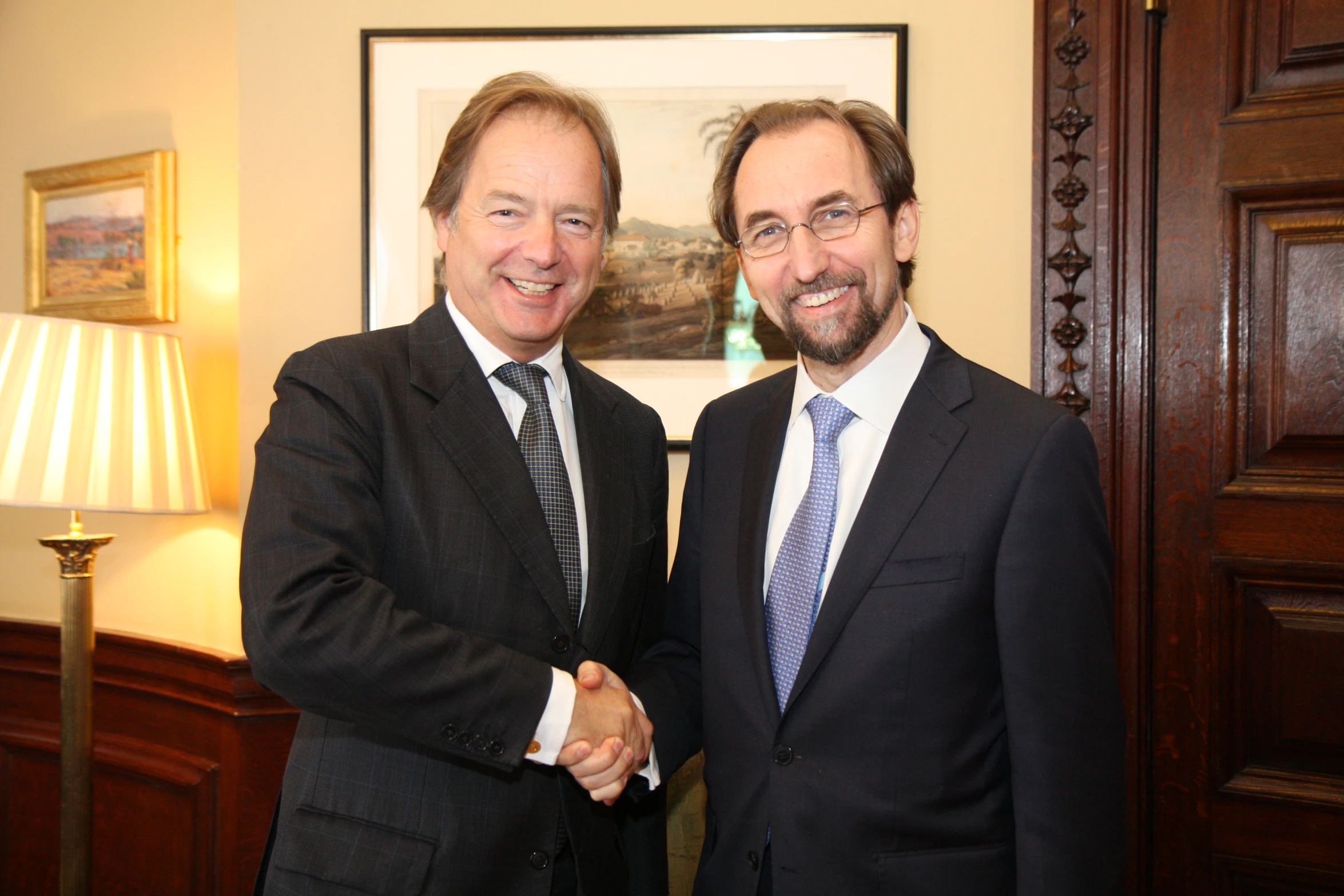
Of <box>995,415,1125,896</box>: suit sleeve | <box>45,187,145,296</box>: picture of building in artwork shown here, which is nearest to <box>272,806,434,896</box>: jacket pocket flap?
<box>995,415,1125,896</box>: suit sleeve

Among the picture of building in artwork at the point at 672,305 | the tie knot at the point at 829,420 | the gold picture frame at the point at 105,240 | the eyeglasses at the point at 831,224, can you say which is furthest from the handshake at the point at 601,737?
the gold picture frame at the point at 105,240

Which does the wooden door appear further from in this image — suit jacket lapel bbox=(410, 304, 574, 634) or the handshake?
suit jacket lapel bbox=(410, 304, 574, 634)

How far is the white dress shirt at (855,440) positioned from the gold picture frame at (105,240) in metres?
2.12

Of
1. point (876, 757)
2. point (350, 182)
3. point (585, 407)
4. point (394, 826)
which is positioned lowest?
point (394, 826)

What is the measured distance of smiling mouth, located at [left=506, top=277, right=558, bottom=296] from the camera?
5.25 ft

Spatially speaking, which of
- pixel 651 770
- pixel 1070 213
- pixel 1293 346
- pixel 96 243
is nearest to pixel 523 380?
pixel 651 770

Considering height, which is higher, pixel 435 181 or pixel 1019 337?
pixel 435 181

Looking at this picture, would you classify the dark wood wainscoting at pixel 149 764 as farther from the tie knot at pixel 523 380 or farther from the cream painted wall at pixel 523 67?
the tie knot at pixel 523 380

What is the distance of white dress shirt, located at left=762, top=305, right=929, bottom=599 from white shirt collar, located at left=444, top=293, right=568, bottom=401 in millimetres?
468

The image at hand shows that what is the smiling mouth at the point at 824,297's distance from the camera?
5.09 feet

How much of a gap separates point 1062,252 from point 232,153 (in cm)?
230

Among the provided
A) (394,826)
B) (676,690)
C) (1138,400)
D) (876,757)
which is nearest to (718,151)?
(1138,400)

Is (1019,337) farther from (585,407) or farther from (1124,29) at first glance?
(585,407)

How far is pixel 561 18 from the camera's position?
235cm
